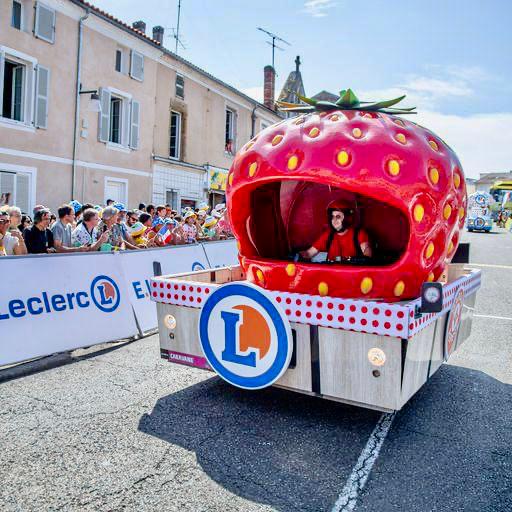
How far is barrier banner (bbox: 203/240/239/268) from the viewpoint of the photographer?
8.30 m

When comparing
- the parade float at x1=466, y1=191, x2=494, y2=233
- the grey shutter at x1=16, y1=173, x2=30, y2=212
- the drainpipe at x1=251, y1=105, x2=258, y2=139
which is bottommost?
the grey shutter at x1=16, y1=173, x2=30, y2=212

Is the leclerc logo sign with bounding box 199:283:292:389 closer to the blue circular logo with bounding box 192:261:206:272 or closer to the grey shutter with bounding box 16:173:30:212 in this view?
the blue circular logo with bounding box 192:261:206:272

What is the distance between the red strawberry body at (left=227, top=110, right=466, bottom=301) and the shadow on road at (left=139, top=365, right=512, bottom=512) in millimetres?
965

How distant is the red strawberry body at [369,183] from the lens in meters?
3.31

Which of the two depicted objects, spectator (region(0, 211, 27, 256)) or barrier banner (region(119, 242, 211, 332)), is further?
barrier banner (region(119, 242, 211, 332))

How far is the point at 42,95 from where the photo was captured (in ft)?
45.2

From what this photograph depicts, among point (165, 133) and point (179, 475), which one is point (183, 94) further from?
point (179, 475)

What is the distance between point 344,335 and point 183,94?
1876 cm

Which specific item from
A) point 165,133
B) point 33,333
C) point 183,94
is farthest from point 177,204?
point 33,333

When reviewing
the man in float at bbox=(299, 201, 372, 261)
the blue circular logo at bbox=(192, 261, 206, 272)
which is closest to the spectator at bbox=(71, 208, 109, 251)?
the blue circular logo at bbox=(192, 261, 206, 272)

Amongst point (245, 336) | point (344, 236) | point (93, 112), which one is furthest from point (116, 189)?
point (245, 336)

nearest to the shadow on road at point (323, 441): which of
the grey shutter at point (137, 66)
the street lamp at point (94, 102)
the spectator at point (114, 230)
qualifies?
the spectator at point (114, 230)

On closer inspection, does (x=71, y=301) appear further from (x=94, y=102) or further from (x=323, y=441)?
(x=94, y=102)

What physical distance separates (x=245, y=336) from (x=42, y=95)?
42.1 feet
